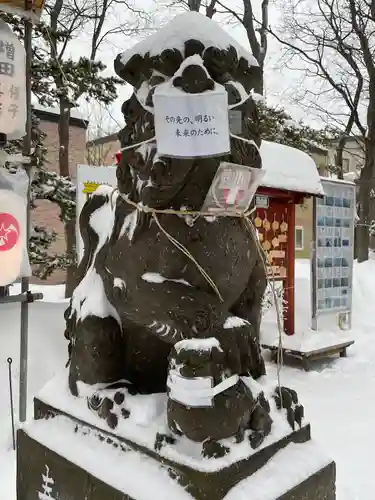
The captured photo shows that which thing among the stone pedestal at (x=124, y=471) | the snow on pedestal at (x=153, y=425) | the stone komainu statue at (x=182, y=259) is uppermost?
the stone komainu statue at (x=182, y=259)

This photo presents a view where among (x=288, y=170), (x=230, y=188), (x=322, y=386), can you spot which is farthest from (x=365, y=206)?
(x=230, y=188)

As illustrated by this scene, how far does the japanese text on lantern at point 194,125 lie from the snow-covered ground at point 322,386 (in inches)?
59.7

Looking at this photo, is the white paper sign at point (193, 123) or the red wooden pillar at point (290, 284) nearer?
the white paper sign at point (193, 123)

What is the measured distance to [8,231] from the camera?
2557mm

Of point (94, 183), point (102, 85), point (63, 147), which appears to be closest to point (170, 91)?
point (94, 183)

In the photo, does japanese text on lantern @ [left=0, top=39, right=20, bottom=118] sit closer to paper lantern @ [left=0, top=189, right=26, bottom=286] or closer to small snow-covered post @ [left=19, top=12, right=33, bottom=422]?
small snow-covered post @ [left=19, top=12, right=33, bottom=422]

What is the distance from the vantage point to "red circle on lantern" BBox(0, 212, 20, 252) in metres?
2.53

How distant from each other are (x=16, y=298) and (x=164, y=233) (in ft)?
6.27

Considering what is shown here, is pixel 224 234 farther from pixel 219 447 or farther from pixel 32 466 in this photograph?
pixel 32 466

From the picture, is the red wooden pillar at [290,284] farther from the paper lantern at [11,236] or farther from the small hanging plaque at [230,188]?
the small hanging plaque at [230,188]

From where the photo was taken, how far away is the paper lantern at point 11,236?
2.53 metres

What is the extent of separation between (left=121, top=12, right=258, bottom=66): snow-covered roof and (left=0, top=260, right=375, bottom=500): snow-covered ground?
161cm

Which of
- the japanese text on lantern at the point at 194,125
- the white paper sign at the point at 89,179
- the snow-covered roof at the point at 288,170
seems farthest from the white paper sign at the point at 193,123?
the snow-covered roof at the point at 288,170

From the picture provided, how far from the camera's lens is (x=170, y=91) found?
86 cm
